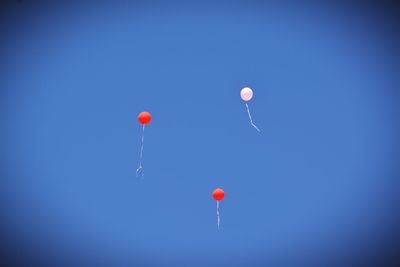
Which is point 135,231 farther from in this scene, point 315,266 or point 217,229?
point 315,266

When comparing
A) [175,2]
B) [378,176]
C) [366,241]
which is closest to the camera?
[175,2]

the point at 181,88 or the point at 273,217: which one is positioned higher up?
the point at 181,88

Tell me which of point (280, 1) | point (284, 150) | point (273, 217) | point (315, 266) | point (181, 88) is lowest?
point (315, 266)

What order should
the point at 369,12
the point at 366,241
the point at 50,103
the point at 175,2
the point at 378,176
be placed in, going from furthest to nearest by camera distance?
the point at 366,241 → the point at 378,176 → the point at 50,103 → the point at 175,2 → the point at 369,12

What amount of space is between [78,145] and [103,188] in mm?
964

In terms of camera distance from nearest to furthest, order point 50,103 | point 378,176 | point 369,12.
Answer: point 369,12
point 50,103
point 378,176

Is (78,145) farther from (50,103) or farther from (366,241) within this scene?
(366,241)

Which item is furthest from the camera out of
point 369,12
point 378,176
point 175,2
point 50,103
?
point 378,176

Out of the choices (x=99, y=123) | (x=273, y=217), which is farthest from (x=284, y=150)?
(x=99, y=123)

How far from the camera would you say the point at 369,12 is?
675cm

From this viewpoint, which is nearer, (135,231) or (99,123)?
(99,123)

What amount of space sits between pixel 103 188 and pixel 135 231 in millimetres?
1236

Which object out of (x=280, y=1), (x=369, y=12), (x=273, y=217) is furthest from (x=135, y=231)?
(x=369, y=12)

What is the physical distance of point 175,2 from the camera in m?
7.34
